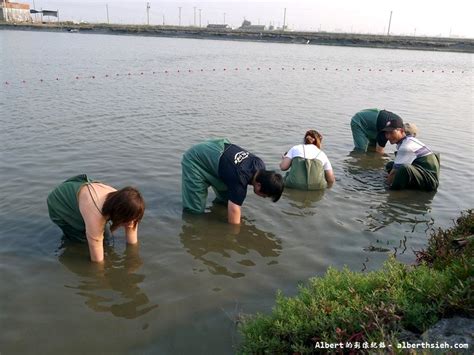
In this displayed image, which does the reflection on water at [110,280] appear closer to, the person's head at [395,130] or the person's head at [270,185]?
the person's head at [270,185]

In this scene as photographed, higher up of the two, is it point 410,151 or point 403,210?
point 410,151

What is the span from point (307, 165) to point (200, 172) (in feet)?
7.34

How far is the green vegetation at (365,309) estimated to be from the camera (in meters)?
3.00

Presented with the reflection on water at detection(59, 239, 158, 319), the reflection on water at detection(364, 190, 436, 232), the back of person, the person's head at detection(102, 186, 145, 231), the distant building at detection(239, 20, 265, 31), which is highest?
the distant building at detection(239, 20, 265, 31)

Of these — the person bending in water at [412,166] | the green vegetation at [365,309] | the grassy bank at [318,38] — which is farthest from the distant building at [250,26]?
the green vegetation at [365,309]

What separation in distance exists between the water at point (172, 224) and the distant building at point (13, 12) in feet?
311

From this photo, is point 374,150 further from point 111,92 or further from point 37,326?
point 111,92

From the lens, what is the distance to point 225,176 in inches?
221

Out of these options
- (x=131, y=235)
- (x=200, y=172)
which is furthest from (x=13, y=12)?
(x=131, y=235)

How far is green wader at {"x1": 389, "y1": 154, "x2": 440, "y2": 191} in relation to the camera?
7.56 metres

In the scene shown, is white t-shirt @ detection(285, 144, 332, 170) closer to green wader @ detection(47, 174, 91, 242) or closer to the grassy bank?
green wader @ detection(47, 174, 91, 242)

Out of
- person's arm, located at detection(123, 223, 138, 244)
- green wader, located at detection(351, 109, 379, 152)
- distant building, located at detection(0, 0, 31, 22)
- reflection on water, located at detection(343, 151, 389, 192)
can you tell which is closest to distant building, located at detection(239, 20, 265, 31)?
distant building, located at detection(0, 0, 31, 22)

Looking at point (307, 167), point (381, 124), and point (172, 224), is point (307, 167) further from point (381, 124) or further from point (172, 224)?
point (381, 124)

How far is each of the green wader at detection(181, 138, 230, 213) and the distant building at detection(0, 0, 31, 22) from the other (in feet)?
348
